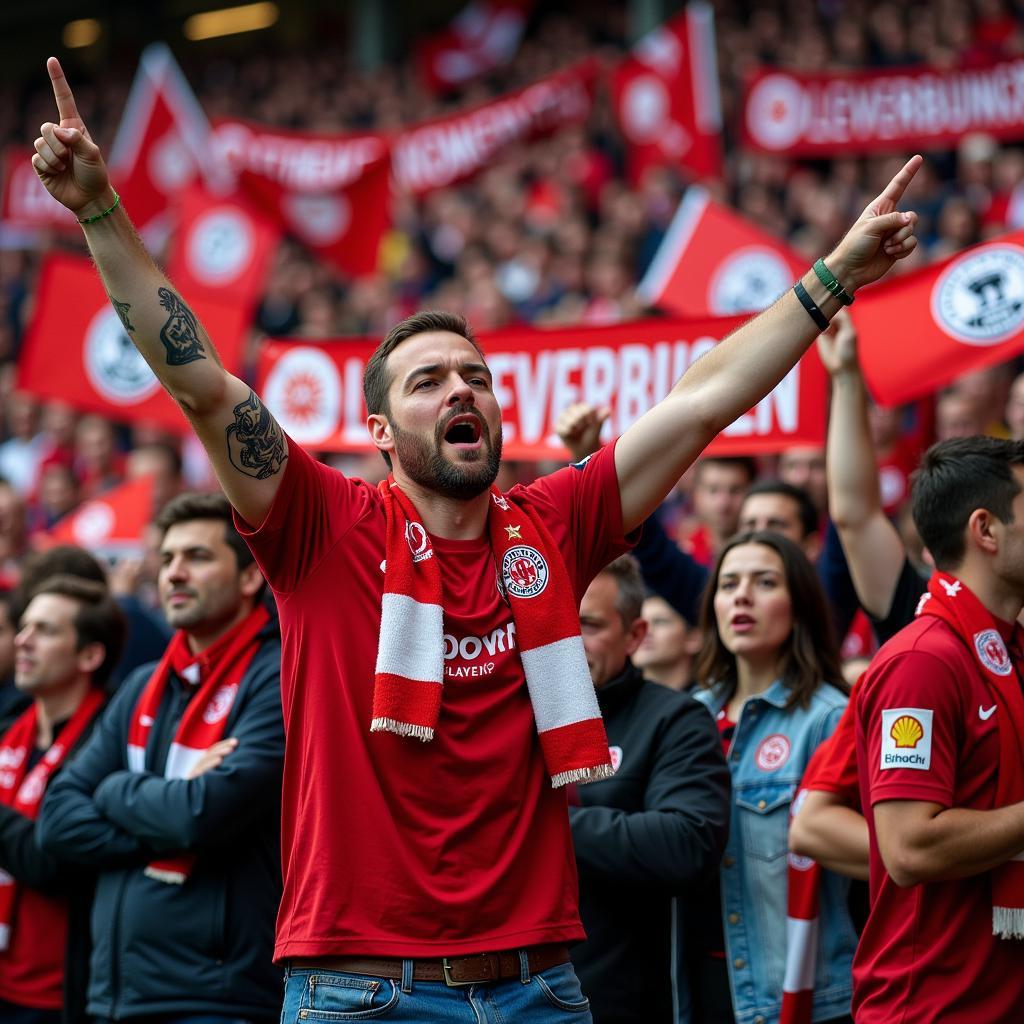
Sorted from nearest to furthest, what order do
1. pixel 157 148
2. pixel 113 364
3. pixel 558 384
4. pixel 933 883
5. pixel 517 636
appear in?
1. pixel 517 636
2. pixel 933 883
3. pixel 558 384
4. pixel 113 364
5. pixel 157 148

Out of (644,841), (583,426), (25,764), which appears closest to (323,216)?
(25,764)

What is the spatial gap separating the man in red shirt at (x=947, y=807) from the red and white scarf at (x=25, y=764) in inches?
107

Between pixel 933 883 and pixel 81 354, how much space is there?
5.73 metres

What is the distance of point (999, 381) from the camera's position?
23.3 feet

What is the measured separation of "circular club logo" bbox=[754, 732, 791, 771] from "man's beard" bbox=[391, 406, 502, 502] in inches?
58.9

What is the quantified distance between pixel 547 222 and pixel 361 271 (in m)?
3.04

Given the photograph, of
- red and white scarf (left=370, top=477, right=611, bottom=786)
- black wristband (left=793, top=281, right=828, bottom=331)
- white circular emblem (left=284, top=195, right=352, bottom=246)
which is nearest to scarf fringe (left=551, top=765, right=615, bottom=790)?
red and white scarf (left=370, top=477, right=611, bottom=786)

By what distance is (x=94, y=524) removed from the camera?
7879 millimetres

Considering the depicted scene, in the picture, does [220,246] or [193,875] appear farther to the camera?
[220,246]

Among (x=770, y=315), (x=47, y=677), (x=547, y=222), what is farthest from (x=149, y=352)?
(x=547, y=222)

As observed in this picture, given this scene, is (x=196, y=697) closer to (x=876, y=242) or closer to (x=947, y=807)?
(x=947, y=807)

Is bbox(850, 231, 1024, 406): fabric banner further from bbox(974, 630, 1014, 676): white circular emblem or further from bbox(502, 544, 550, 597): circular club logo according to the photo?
bbox(502, 544, 550, 597): circular club logo

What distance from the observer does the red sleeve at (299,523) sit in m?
3.01

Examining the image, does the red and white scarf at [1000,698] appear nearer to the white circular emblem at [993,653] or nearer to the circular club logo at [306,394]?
the white circular emblem at [993,653]
